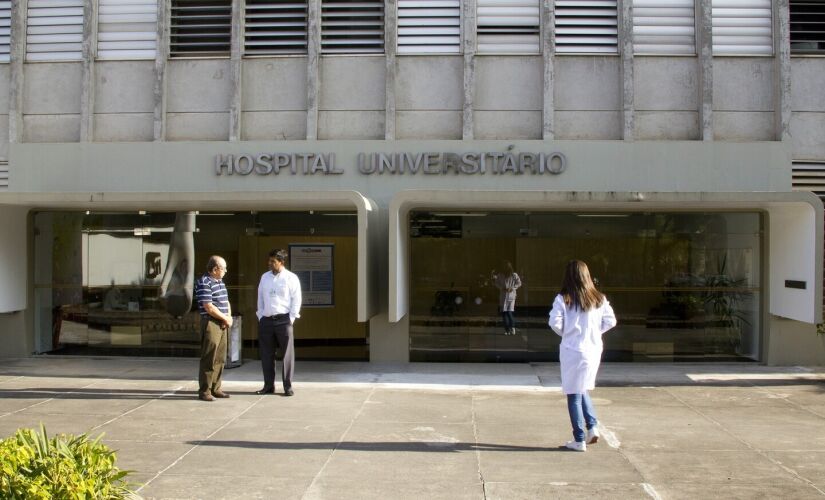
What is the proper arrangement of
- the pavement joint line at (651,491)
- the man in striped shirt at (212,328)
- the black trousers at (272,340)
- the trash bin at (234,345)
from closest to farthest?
1. the pavement joint line at (651,491)
2. the man in striped shirt at (212,328)
3. the black trousers at (272,340)
4. the trash bin at (234,345)

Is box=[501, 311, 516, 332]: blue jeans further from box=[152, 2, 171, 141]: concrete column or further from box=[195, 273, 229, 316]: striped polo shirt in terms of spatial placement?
box=[152, 2, 171, 141]: concrete column

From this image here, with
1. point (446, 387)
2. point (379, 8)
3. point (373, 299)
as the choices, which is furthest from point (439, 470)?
point (379, 8)

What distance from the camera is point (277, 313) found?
953 cm

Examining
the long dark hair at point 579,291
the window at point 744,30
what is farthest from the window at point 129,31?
the window at point 744,30

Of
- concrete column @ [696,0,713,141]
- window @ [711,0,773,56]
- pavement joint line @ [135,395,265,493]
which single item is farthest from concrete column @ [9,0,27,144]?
window @ [711,0,773,56]

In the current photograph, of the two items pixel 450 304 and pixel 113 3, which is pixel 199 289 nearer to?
pixel 450 304

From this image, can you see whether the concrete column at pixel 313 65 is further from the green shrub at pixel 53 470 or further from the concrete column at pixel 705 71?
the green shrub at pixel 53 470


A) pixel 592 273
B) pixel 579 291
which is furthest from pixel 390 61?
pixel 579 291

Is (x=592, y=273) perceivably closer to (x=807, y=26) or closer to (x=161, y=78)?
(x=807, y=26)

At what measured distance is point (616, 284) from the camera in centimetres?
1239

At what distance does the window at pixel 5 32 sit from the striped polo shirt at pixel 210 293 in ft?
22.0

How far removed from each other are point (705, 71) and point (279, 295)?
7606 mm

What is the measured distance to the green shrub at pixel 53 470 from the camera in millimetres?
4504

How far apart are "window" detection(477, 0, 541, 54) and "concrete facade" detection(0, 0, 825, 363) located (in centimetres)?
18
